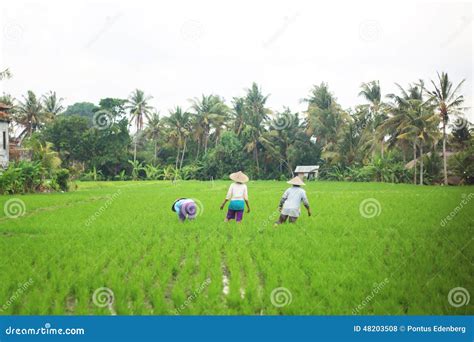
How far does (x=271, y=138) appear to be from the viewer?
85.6ft

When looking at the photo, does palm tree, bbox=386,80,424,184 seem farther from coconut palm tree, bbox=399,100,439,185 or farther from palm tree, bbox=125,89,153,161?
palm tree, bbox=125,89,153,161

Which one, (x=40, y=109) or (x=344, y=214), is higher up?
(x=40, y=109)

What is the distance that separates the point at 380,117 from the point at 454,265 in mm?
25097

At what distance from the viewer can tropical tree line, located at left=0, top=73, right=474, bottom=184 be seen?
23734 mm

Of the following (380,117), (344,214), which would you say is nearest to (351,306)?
(344,214)

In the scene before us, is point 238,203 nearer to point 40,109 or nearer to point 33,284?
point 33,284

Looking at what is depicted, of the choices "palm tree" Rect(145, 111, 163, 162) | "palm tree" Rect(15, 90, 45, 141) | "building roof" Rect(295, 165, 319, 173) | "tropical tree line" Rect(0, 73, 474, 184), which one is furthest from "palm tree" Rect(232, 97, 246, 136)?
A: "palm tree" Rect(15, 90, 45, 141)

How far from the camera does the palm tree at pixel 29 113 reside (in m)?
34.7

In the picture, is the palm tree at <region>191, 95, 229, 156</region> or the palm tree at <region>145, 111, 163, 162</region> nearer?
the palm tree at <region>191, 95, 229, 156</region>

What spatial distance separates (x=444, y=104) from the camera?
77.1 feet

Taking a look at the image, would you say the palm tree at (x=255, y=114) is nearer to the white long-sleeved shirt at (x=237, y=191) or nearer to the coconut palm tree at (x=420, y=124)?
the coconut palm tree at (x=420, y=124)

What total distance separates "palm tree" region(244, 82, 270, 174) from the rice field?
1499 cm

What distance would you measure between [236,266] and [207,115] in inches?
905

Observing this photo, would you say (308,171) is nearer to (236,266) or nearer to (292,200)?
(292,200)
